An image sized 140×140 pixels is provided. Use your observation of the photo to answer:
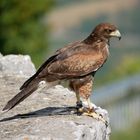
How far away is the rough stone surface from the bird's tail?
0.14 meters

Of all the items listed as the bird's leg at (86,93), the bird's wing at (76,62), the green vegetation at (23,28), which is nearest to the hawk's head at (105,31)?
the bird's wing at (76,62)

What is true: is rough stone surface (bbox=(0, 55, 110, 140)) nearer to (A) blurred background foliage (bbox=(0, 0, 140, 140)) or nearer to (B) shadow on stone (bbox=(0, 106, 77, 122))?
(B) shadow on stone (bbox=(0, 106, 77, 122))

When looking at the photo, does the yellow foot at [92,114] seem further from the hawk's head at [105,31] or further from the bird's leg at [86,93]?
the hawk's head at [105,31]

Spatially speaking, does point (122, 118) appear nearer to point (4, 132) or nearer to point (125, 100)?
point (125, 100)

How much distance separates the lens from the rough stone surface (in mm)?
9305

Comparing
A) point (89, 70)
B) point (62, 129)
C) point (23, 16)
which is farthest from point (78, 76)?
point (23, 16)

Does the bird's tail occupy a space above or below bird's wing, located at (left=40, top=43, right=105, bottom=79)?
below

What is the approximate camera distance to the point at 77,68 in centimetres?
1062

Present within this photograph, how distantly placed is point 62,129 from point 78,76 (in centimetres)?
131

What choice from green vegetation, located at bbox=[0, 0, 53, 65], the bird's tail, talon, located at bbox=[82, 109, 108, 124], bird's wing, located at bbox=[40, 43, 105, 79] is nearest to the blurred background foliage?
green vegetation, located at bbox=[0, 0, 53, 65]

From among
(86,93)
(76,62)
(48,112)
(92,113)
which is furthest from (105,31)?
(48,112)

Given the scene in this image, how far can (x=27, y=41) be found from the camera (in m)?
25.6

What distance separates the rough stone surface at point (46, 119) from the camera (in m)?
9.30

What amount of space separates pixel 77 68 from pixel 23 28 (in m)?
15.1
